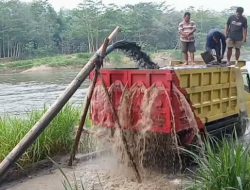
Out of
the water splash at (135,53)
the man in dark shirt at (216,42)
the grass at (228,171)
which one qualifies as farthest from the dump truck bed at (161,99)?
the grass at (228,171)

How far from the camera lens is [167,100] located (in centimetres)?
659

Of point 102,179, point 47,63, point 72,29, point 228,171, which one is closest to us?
point 228,171

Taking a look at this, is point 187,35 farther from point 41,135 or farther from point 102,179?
point 102,179

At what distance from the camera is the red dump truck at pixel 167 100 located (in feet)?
21.8

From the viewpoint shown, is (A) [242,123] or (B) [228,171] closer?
(B) [228,171]

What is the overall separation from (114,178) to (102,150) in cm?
80

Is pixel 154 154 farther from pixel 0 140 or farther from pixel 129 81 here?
pixel 0 140

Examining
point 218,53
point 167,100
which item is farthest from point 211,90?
point 218,53

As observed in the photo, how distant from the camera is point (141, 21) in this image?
66688 mm

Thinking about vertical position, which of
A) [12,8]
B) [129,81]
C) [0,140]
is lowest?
[0,140]

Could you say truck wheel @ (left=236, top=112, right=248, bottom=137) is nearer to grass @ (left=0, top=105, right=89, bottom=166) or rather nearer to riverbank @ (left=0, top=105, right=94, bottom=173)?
riverbank @ (left=0, top=105, right=94, bottom=173)

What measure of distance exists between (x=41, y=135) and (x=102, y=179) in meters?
1.52

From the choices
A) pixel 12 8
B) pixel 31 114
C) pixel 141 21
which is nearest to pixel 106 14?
pixel 141 21

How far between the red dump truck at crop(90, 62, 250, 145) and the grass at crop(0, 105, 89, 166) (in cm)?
89
